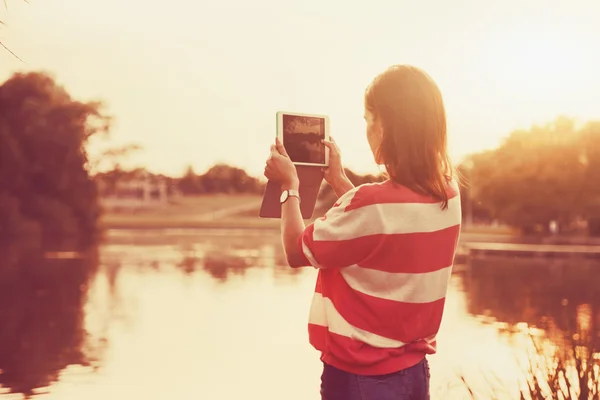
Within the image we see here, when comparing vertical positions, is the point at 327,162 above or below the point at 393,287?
above

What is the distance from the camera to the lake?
20.7 ft

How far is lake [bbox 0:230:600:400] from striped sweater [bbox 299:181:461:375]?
1.59 m

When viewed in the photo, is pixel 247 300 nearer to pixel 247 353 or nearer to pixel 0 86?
pixel 247 353

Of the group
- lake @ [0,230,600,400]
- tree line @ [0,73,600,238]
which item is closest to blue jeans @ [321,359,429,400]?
lake @ [0,230,600,400]

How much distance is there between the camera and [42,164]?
105 feet

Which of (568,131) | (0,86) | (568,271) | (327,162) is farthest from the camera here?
(568,131)

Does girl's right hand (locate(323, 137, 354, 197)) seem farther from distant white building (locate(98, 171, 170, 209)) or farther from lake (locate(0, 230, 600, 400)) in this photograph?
distant white building (locate(98, 171, 170, 209))

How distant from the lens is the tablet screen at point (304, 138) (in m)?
2.12

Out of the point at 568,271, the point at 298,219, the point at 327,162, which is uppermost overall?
the point at 327,162

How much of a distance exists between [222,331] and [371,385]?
24.3ft

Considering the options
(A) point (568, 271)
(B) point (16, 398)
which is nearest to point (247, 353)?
(B) point (16, 398)

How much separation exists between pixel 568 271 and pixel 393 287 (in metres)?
18.1

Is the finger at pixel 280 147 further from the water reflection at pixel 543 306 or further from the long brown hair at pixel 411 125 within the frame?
the water reflection at pixel 543 306

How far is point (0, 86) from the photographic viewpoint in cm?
3300
